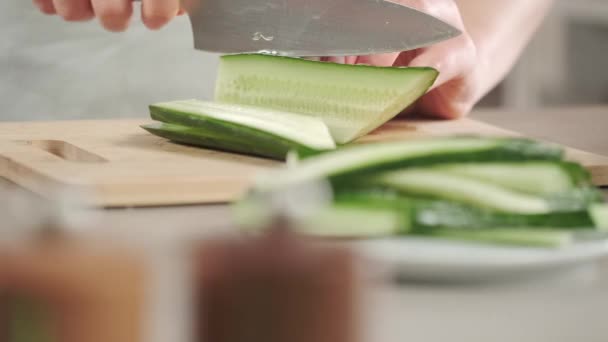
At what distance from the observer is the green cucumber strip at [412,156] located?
112 centimetres

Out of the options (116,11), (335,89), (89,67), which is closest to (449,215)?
(335,89)

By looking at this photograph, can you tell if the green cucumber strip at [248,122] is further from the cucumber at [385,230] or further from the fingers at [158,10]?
the cucumber at [385,230]

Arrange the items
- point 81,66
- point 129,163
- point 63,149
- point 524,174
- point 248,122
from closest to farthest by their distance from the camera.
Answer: point 524,174
point 129,163
point 248,122
point 63,149
point 81,66

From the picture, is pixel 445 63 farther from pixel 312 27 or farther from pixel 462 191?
pixel 462 191

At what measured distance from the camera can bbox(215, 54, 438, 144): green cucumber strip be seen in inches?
74.2

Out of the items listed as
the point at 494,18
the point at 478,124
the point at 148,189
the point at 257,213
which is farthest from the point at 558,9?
the point at 257,213

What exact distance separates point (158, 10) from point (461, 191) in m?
0.95

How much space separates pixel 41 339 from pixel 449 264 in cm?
51

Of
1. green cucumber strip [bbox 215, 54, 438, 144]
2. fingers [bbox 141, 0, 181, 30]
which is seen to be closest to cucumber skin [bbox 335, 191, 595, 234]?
green cucumber strip [bbox 215, 54, 438, 144]

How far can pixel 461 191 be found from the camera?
3.77ft

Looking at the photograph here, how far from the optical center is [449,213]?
111 cm

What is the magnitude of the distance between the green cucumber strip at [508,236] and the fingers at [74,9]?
1.09 m

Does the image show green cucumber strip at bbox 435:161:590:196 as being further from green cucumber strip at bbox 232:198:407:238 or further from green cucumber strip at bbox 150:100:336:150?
green cucumber strip at bbox 150:100:336:150

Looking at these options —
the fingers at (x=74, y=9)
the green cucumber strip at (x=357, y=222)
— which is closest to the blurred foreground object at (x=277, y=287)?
the green cucumber strip at (x=357, y=222)
